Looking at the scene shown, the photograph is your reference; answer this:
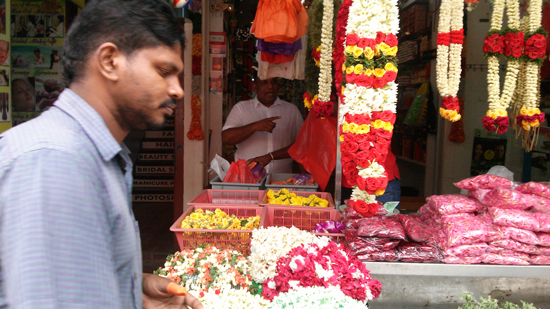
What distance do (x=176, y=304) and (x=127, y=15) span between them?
2.67ft

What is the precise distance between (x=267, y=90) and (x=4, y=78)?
8.29ft

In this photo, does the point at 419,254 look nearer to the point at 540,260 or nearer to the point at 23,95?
the point at 540,260

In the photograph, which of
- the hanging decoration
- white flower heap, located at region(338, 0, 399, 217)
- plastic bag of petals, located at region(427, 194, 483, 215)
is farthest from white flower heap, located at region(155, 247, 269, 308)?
the hanging decoration

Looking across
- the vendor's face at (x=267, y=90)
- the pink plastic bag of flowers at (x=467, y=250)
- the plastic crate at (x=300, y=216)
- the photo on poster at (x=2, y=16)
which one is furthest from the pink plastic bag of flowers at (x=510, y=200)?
the photo on poster at (x=2, y=16)

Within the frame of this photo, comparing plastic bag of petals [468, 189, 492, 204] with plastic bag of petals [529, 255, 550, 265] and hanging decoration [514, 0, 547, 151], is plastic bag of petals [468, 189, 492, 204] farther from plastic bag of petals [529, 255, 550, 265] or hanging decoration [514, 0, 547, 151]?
hanging decoration [514, 0, 547, 151]

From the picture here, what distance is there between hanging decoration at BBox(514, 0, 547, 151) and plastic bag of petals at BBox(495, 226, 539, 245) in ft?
3.12

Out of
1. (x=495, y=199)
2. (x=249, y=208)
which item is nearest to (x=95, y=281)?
(x=249, y=208)

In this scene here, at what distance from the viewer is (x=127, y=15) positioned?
848 mm

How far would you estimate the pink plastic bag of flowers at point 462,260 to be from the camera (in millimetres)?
2197

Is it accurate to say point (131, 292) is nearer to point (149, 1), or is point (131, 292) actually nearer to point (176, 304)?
point (176, 304)

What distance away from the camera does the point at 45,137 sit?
72 cm

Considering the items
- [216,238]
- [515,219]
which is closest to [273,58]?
[216,238]

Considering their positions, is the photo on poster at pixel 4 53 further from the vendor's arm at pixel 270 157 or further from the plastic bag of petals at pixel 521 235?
the plastic bag of petals at pixel 521 235

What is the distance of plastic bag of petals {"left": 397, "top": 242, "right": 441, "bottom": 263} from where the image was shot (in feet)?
7.25
